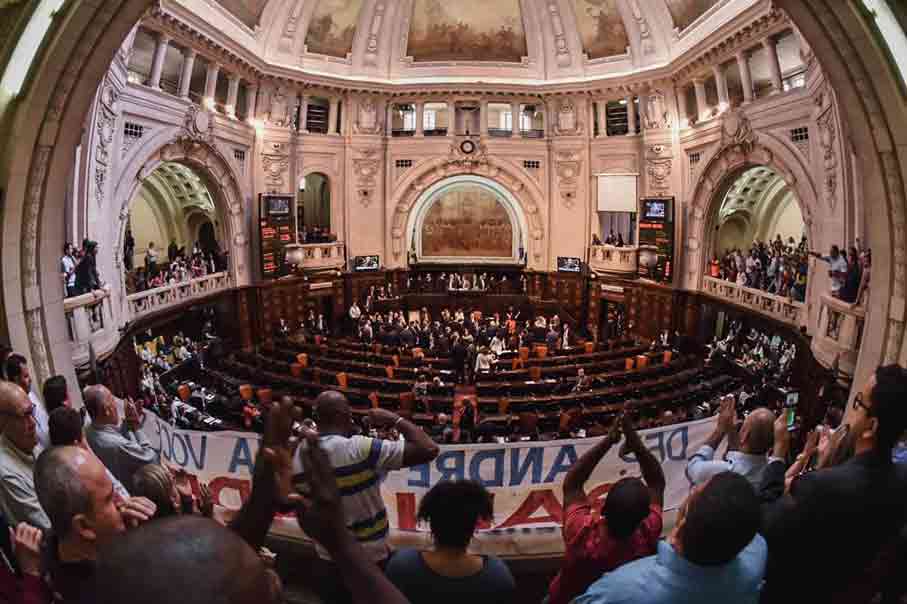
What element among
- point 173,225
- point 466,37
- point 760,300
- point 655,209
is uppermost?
point 466,37

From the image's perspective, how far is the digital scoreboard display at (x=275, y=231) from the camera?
21625 millimetres

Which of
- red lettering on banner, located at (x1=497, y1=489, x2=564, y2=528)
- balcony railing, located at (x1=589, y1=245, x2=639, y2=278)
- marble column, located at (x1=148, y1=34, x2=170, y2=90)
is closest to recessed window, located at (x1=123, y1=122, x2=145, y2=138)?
marble column, located at (x1=148, y1=34, x2=170, y2=90)

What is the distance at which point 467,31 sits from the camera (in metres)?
24.4

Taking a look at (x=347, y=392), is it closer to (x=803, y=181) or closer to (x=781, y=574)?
(x=781, y=574)

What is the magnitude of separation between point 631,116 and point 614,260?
19.9ft

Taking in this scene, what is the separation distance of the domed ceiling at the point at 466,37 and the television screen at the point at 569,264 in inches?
310

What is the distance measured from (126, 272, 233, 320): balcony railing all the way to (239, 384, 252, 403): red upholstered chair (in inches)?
181

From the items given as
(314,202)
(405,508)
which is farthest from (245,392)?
(314,202)

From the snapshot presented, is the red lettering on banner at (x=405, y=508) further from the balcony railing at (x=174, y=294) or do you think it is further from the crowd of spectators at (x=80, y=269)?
the balcony railing at (x=174, y=294)

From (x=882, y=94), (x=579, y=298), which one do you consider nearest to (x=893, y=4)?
(x=882, y=94)

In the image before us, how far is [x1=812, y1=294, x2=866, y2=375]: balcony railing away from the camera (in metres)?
10.7

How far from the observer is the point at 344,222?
25516mm

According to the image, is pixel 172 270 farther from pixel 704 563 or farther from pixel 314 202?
pixel 704 563

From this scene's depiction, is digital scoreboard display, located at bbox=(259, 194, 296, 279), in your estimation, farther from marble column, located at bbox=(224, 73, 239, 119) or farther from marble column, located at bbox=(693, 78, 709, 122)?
marble column, located at bbox=(693, 78, 709, 122)
